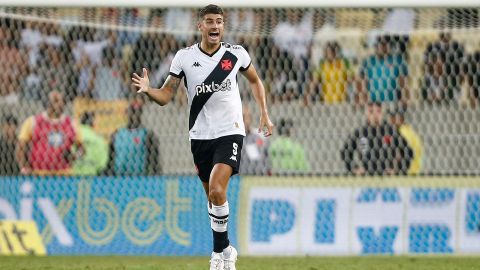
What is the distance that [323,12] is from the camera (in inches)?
487

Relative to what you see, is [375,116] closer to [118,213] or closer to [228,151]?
[118,213]

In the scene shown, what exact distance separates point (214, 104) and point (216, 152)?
0.42 metres

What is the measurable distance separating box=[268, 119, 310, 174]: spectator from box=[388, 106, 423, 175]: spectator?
4.22ft

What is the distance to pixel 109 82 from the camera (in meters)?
13.5

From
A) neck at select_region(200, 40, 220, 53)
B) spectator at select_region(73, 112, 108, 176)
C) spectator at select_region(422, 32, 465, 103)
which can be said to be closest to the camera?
neck at select_region(200, 40, 220, 53)

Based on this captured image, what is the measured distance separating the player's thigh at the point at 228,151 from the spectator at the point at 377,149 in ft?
14.0

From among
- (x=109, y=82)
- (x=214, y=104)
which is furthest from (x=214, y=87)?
(x=109, y=82)

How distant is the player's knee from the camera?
7891 millimetres

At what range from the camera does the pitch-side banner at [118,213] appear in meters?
11.9

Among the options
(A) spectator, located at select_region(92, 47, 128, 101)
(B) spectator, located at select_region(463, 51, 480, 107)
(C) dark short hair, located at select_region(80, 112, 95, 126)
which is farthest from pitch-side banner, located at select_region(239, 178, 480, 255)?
(A) spectator, located at select_region(92, 47, 128, 101)

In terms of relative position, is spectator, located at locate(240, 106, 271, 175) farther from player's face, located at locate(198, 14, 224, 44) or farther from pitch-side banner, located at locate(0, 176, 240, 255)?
player's face, located at locate(198, 14, 224, 44)

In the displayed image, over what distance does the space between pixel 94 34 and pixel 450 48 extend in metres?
5.00

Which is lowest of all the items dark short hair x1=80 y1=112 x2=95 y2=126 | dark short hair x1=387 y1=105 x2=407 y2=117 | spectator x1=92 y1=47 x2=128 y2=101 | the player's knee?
the player's knee

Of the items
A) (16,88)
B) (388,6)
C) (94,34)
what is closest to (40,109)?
(16,88)
